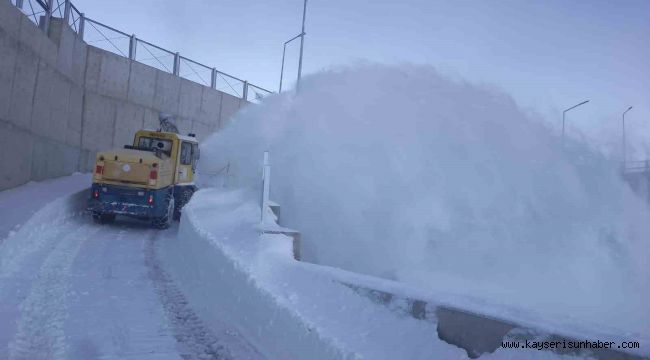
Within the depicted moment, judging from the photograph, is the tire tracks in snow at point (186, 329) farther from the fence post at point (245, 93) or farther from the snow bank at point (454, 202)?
the fence post at point (245, 93)

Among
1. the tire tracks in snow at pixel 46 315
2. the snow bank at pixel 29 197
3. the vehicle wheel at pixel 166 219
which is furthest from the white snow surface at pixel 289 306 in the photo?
the vehicle wheel at pixel 166 219

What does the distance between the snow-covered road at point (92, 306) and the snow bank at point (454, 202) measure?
4.78 metres

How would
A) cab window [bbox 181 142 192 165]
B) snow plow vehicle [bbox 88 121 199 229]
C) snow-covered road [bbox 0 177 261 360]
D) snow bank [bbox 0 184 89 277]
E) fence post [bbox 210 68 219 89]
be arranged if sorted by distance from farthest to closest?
1. fence post [bbox 210 68 219 89]
2. cab window [bbox 181 142 192 165]
3. snow plow vehicle [bbox 88 121 199 229]
4. snow bank [bbox 0 184 89 277]
5. snow-covered road [bbox 0 177 261 360]

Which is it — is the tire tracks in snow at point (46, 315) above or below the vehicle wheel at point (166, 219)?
below

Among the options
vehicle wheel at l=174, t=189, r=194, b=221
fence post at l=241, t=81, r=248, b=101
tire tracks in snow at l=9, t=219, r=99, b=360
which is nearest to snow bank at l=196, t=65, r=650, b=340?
vehicle wheel at l=174, t=189, r=194, b=221

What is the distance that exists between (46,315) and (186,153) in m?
9.16

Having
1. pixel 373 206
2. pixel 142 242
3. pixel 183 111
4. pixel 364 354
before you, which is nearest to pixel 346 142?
pixel 373 206

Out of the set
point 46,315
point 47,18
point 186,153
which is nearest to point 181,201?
point 186,153

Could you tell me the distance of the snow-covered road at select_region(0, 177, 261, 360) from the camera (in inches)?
183

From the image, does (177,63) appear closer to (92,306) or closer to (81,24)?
(81,24)

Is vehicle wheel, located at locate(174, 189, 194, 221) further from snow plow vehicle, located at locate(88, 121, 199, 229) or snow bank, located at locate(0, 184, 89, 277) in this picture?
snow bank, located at locate(0, 184, 89, 277)

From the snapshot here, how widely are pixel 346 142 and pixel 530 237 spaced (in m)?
5.80

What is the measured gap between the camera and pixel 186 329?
5355 mm

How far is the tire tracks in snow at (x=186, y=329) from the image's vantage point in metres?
4.66
